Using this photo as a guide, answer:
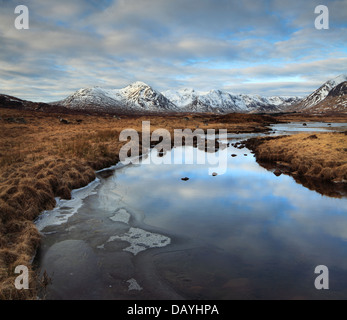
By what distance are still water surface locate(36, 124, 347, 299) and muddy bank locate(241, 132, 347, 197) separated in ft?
7.66

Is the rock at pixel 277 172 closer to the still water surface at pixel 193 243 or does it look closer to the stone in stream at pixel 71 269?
the still water surface at pixel 193 243

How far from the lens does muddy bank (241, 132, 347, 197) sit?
18547mm

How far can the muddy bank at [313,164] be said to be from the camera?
1855 cm

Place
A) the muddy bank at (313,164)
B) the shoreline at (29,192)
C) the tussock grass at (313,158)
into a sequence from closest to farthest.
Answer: the shoreline at (29,192) → the muddy bank at (313,164) → the tussock grass at (313,158)

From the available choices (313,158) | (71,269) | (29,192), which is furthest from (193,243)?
(313,158)

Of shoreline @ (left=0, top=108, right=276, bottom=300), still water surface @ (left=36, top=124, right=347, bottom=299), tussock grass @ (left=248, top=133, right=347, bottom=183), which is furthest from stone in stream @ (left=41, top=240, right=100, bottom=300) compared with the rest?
tussock grass @ (left=248, top=133, right=347, bottom=183)

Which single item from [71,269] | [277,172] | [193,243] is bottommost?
[71,269]

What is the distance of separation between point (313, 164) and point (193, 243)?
1662cm

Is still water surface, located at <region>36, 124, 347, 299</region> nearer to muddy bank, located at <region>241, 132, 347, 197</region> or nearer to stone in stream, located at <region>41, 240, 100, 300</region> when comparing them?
stone in stream, located at <region>41, 240, 100, 300</region>

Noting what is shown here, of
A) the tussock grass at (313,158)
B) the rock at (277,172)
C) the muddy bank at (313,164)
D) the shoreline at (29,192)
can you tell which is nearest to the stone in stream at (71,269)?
the shoreline at (29,192)

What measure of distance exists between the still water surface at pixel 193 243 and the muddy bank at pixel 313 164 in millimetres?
2336

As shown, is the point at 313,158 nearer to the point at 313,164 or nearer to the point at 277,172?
the point at 313,164

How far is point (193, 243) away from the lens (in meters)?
10.2

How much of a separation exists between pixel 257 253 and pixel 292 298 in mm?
2466
